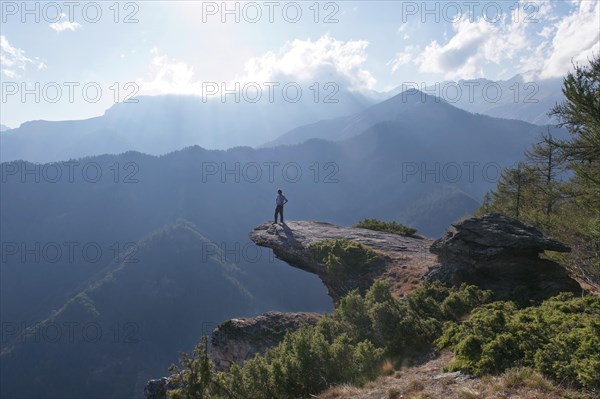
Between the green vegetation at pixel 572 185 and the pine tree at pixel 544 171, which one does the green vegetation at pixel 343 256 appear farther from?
the pine tree at pixel 544 171

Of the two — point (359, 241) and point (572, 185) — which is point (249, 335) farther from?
point (572, 185)

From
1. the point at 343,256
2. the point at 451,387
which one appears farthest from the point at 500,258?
the point at 451,387

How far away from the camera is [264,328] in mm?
17375

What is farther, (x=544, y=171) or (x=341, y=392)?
(x=544, y=171)

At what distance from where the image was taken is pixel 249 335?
17250 mm

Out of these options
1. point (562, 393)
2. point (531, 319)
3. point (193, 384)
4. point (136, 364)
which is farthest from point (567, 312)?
point (136, 364)

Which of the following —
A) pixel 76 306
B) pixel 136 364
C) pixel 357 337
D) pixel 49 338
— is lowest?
pixel 136 364

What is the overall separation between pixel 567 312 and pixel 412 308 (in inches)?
179

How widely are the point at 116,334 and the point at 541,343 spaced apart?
7434 inches

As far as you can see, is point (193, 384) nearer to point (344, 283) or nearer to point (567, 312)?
point (567, 312)

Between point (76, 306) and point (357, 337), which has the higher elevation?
point (357, 337)

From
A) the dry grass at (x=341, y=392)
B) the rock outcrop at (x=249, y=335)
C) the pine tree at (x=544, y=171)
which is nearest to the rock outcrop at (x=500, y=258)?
the rock outcrop at (x=249, y=335)

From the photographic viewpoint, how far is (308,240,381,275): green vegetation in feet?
67.6

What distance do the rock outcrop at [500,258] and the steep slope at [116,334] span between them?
135132 millimetres
